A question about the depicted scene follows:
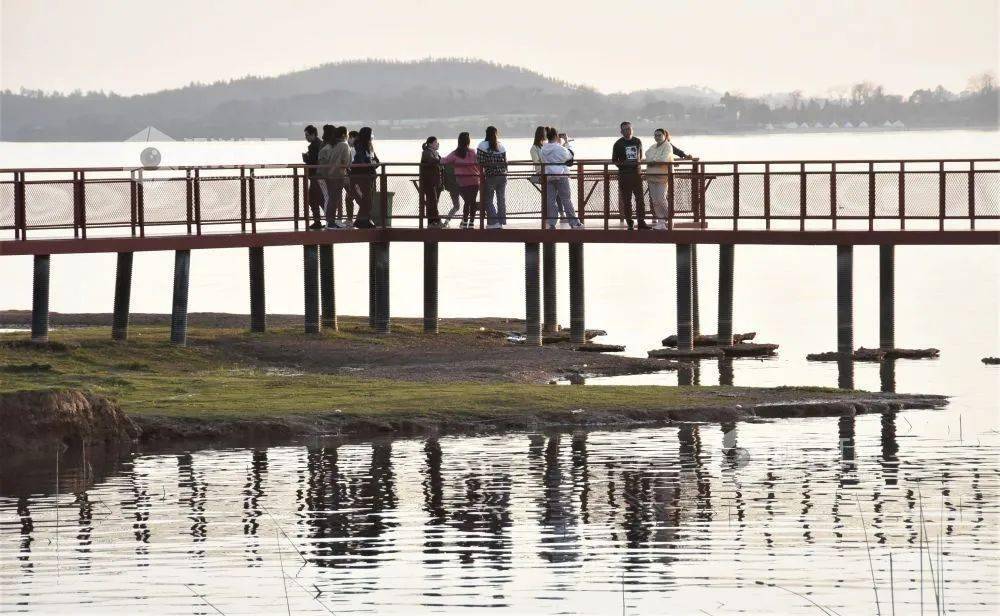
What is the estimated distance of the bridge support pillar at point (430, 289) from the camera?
123 ft

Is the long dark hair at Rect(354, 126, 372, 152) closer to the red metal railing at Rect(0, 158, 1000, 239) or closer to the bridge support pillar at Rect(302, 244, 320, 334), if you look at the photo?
the red metal railing at Rect(0, 158, 1000, 239)

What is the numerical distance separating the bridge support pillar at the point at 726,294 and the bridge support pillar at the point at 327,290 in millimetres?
7046

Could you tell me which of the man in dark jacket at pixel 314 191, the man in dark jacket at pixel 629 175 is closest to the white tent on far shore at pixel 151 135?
the man in dark jacket at pixel 314 191

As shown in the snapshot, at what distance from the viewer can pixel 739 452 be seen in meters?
22.8

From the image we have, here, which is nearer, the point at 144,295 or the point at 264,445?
the point at 264,445

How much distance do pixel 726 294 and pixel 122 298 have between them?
10.9m

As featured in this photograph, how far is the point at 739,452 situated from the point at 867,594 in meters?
7.13

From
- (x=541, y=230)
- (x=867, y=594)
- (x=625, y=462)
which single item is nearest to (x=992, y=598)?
(x=867, y=594)

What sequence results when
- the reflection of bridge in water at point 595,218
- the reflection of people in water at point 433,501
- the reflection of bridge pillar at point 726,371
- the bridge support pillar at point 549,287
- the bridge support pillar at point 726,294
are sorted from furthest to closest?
the bridge support pillar at point 549,287, the bridge support pillar at point 726,294, the reflection of bridge in water at point 595,218, the reflection of bridge pillar at point 726,371, the reflection of people in water at point 433,501

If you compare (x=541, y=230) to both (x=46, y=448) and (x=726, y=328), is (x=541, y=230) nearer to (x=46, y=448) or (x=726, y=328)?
(x=726, y=328)

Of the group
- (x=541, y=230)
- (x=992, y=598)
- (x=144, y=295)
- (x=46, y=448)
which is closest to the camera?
(x=992, y=598)

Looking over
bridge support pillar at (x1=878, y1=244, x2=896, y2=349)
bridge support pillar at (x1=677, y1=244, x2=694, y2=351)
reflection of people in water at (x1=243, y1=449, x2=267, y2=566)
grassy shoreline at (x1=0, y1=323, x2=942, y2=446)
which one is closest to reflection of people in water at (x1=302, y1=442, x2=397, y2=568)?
reflection of people in water at (x1=243, y1=449, x2=267, y2=566)

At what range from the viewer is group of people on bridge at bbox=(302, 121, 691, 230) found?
119ft

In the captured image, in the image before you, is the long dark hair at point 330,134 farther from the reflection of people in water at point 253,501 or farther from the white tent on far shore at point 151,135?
the reflection of people in water at point 253,501
